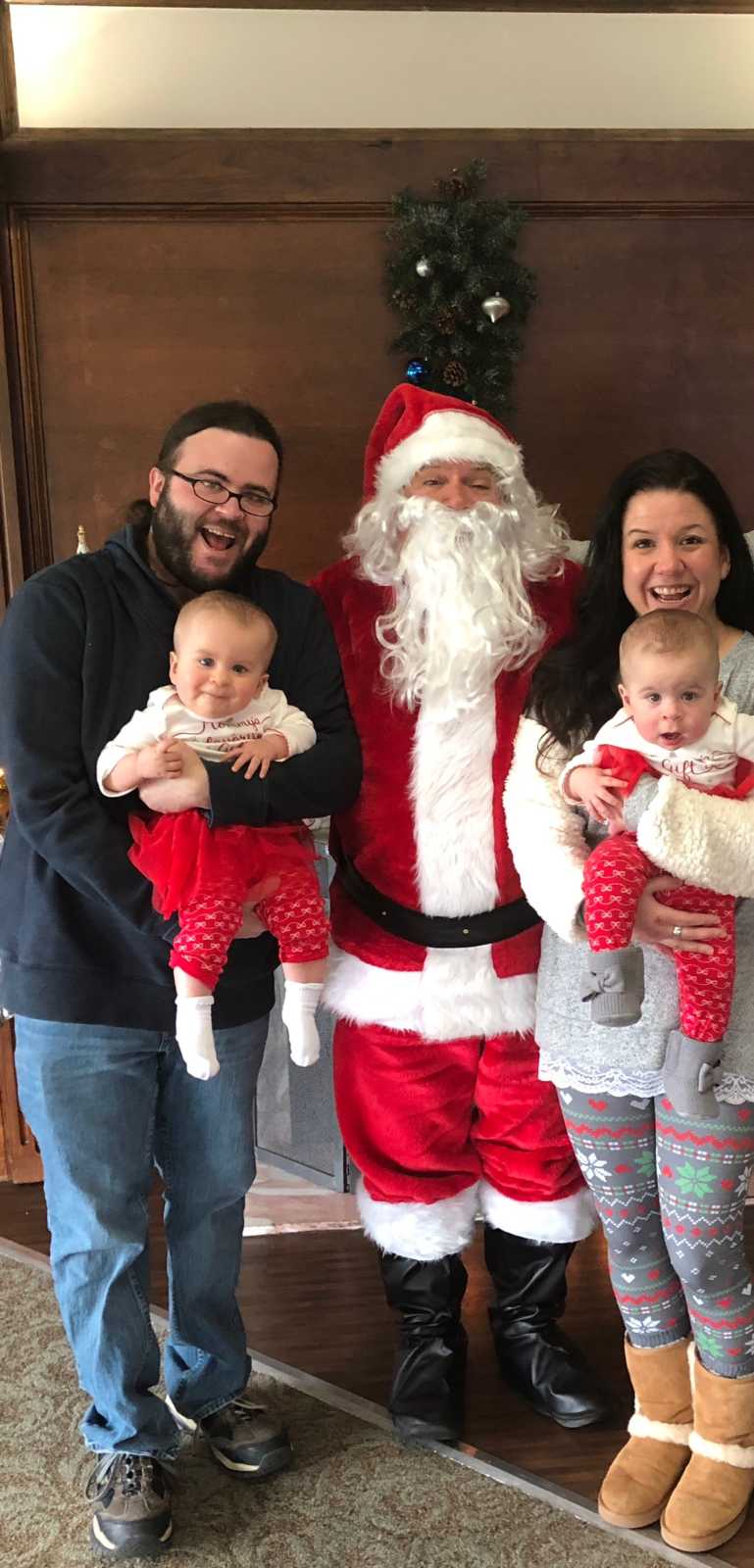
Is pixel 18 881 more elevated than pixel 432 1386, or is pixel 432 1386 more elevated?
pixel 18 881

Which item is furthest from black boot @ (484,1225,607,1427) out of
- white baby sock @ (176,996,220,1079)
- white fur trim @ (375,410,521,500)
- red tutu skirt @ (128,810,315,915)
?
white fur trim @ (375,410,521,500)

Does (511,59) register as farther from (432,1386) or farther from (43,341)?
(432,1386)

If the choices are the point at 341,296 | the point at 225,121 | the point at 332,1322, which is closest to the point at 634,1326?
the point at 332,1322

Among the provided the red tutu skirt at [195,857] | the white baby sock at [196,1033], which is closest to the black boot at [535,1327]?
the white baby sock at [196,1033]

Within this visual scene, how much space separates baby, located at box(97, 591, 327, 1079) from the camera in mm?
1622

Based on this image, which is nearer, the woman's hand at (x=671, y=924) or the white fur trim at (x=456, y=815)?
the woman's hand at (x=671, y=924)

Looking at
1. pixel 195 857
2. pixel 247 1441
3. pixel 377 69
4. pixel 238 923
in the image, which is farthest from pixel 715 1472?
pixel 377 69

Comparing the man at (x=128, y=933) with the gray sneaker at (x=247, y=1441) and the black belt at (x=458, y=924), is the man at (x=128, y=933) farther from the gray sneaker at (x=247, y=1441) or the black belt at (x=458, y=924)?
the black belt at (x=458, y=924)

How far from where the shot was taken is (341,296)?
116 inches

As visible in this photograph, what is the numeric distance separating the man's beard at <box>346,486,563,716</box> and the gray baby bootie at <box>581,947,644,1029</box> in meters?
0.54

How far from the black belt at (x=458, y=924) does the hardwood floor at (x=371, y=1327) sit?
0.81 metres

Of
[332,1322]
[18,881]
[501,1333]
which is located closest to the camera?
[18,881]

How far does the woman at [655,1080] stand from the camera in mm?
1688

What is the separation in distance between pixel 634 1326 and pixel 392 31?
8.95 feet
